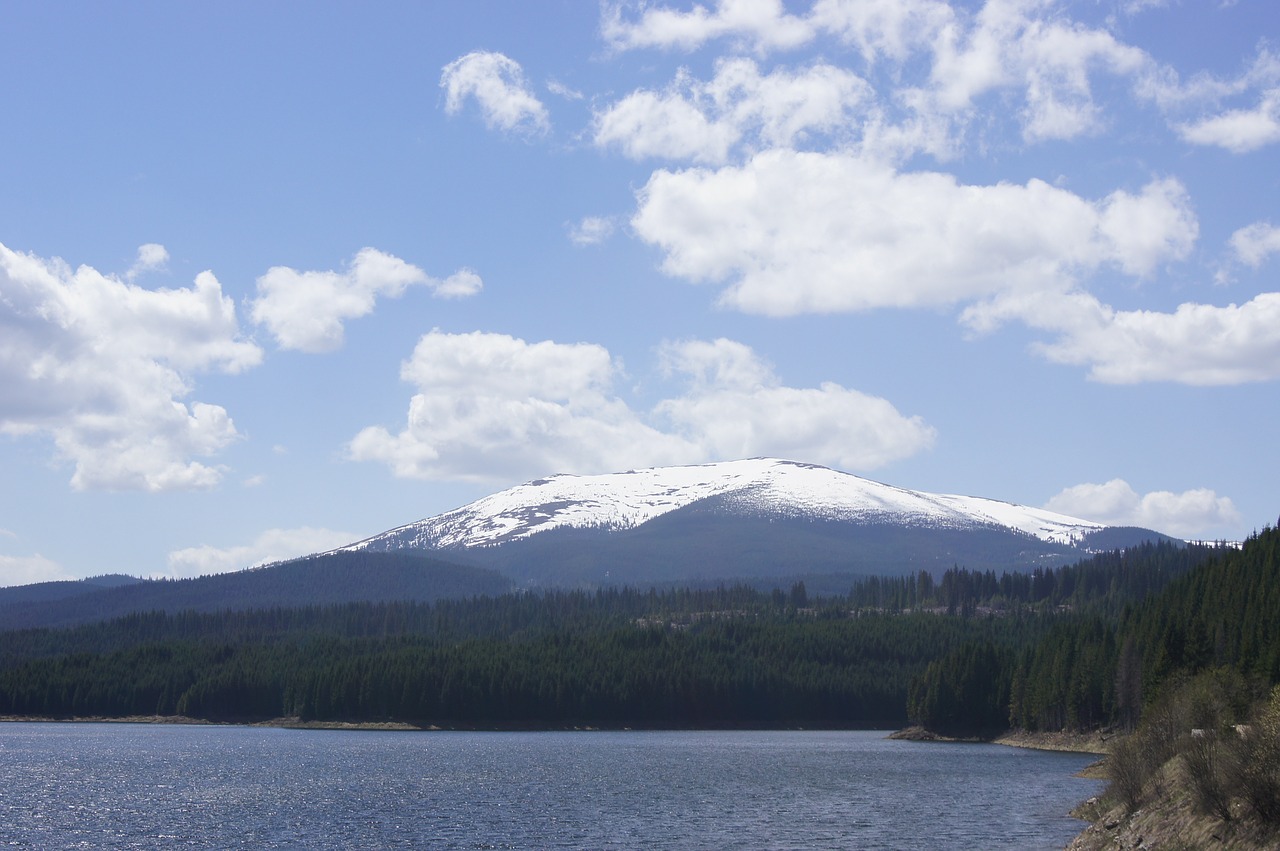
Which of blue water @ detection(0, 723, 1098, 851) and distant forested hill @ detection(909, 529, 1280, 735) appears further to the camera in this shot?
distant forested hill @ detection(909, 529, 1280, 735)

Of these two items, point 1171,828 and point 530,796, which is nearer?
point 1171,828

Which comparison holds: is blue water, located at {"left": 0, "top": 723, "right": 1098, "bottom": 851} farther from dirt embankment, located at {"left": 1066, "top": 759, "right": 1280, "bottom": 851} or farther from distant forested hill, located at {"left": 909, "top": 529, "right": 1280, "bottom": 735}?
distant forested hill, located at {"left": 909, "top": 529, "right": 1280, "bottom": 735}

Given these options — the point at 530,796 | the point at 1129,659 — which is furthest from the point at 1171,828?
the point at 1129,659

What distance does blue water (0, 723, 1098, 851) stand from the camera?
63938 mm

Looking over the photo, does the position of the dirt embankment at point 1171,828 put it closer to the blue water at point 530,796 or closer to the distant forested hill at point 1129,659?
the blue water at point 530,796

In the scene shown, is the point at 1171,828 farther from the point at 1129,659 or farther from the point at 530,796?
the point at 1129,659

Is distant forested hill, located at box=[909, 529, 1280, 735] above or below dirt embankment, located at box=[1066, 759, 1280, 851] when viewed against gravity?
above

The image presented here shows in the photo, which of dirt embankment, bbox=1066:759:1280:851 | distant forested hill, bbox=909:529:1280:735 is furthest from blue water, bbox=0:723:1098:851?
distant forested hill, bbox=909:529:1280:735

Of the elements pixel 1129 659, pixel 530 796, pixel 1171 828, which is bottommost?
pixel 530 796

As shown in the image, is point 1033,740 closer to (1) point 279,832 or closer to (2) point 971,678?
(2) point 971,678

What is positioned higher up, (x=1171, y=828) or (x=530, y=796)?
(x=1171, y=828)

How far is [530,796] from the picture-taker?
3297 inches

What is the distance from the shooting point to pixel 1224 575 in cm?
11881

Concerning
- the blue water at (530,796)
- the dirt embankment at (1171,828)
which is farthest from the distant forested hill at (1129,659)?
the dirt embankment at (1171,828)
